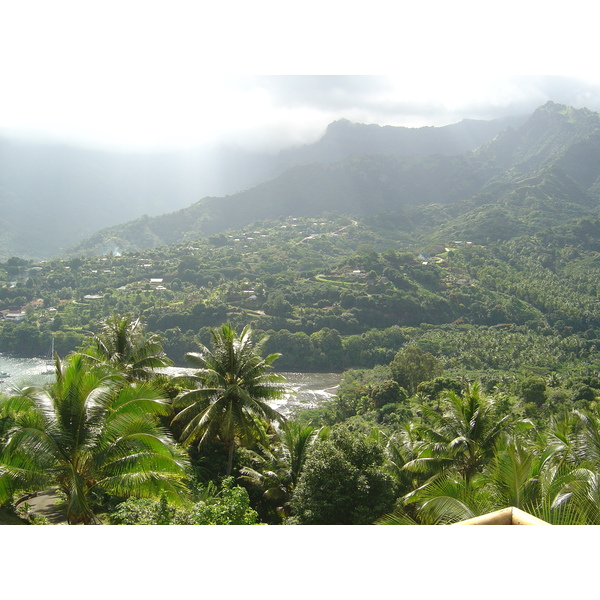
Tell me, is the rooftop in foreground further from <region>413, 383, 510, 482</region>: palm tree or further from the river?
the river

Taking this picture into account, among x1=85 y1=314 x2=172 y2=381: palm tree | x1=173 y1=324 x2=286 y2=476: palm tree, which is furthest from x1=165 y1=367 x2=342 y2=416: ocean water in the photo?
x1=173 y1=324 x2=286 y2=476: palm tree

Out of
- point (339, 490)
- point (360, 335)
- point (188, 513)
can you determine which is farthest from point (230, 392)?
point (360, 335)

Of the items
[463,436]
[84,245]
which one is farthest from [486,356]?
[84,245]

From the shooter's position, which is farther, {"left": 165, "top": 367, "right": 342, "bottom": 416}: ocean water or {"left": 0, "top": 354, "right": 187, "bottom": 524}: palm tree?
{"left": 165, "top": 367, "right": 342, "bottom": 416}: ocean water

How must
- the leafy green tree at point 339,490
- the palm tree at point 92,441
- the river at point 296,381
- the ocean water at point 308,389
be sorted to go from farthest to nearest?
the river at point 296,381 → the ocean water at point 308,389 → the leafy green tree at point 339,490 → the palm tree at point 92,441

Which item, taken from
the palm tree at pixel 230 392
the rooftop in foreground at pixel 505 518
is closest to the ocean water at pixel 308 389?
the palm tree at pixel 230 392

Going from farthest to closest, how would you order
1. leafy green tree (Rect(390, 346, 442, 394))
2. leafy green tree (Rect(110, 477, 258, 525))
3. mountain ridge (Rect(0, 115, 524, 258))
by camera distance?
mountain ridge (Rect(0, 115, 524, 258)) < leafy green tree (Rect(390, 346, 442, 394)) < leafy green tree (Rect(110, 477, 258, 525))

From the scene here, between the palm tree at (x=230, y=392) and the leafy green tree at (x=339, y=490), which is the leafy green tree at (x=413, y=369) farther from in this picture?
the leafy green tree at (x=339, y=490)

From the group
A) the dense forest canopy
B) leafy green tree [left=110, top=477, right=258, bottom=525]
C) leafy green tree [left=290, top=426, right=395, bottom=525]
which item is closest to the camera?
leafy green tree [left=110, top=477, right=258, bottom=525]

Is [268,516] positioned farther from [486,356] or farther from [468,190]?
[468,190]
